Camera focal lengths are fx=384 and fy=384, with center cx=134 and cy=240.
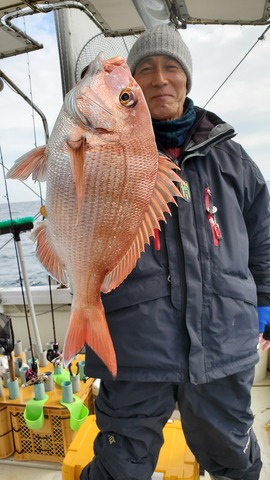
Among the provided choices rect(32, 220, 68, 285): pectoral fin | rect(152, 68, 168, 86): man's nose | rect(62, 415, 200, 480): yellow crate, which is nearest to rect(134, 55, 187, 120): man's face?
rect(152, 68, 168, 86): man's nose

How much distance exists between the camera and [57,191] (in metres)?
1.19

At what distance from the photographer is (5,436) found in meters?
2.71

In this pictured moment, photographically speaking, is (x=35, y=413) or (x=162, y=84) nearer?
(x=162, y=84)

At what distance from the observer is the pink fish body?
115 cm

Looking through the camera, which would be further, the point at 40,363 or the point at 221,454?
the point at 40,363

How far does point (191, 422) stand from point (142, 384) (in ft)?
1.11

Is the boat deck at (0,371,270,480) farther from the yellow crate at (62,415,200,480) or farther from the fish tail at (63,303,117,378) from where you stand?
the fish tail at (63,303,117,378)

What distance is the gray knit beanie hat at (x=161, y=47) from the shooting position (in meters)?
1.70

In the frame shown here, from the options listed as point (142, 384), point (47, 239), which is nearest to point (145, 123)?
point (47, 239)

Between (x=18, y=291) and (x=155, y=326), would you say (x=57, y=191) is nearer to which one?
(x=155, y=326)

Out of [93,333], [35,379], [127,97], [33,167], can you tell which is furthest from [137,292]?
[35,379]

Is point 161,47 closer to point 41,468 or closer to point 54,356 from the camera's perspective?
point 54,356

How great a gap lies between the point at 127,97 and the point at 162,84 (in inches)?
21.7

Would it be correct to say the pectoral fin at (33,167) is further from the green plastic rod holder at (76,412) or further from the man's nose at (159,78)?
the green plastic rod holder at (76,412)
